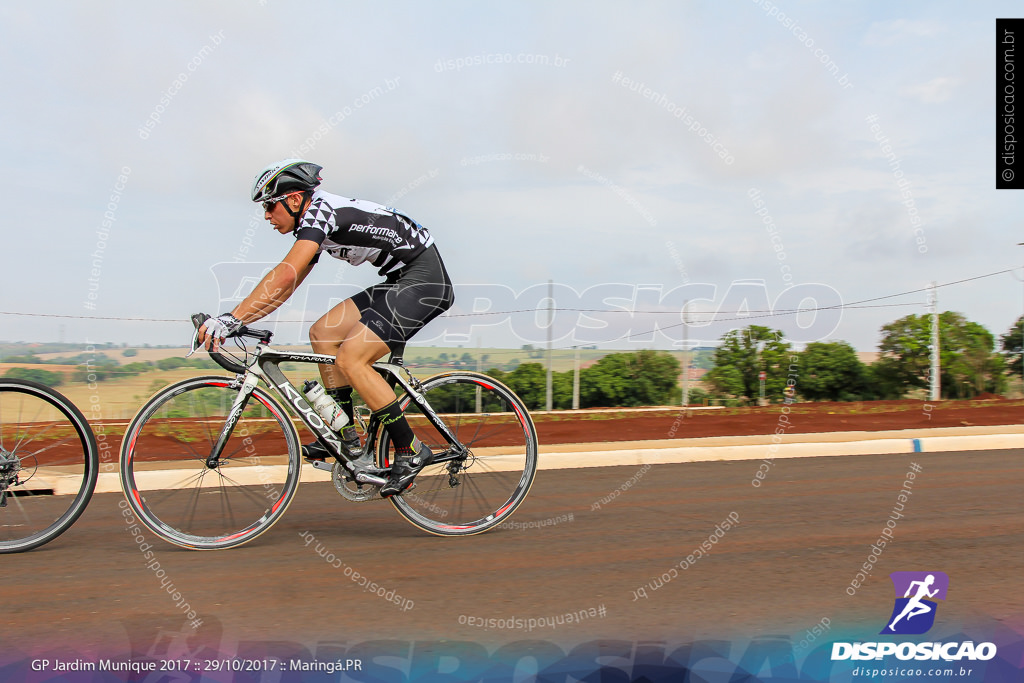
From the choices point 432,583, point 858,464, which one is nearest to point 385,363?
point 432,583

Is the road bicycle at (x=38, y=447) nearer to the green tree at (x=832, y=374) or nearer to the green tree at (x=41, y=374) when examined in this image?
the green tree at (x=41, y=374)

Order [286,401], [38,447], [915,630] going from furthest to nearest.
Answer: [286,401], [38,447], [915,630]

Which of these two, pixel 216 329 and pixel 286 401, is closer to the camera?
pixel 216 329

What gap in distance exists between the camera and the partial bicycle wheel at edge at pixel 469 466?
477 cm

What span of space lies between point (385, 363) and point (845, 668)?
9.02ft

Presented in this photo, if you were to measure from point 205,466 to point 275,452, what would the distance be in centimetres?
39

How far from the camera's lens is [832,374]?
22.4m

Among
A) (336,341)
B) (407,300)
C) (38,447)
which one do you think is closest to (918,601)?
(407,300)

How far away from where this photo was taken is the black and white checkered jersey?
4293 millimetres

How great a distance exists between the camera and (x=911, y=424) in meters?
11.8

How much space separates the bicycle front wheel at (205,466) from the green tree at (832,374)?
19.9 metres

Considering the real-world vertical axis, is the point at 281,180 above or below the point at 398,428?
above

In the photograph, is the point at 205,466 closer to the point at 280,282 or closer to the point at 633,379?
the point at 280,282

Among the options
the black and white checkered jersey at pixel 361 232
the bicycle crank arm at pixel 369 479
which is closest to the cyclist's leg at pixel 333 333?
the black and white checkered jersey at pixel 361 232
